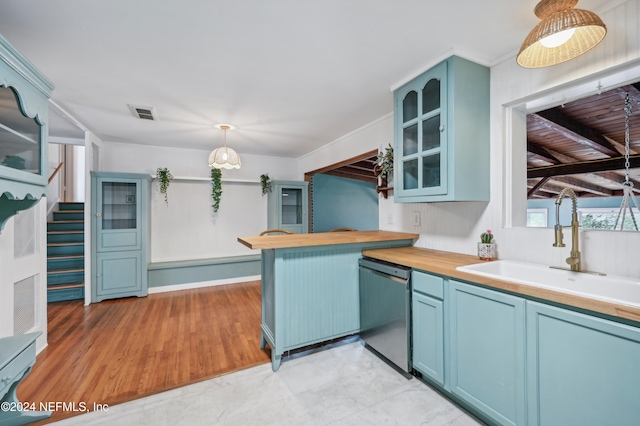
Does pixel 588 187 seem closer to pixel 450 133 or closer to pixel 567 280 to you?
pixel 567 280

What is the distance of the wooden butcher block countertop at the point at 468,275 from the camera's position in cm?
104

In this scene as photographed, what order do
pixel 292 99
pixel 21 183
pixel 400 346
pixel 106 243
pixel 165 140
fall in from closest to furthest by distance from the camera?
1. pixel 21 183
2. pixel 400 346
3. pixel 292 99
4. pixel 106 243
5. pixel 165 140

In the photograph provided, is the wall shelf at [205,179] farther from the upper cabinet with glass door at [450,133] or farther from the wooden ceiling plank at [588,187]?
the wooden ceiling plank at [588,187]

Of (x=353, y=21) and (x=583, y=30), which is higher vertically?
(x=353, y=21)

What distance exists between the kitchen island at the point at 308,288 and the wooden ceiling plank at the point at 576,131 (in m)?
1.58

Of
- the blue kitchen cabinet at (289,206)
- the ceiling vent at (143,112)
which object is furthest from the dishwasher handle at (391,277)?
the blue kitchen cabinet at (289,206)

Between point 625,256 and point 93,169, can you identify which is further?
point 93,169

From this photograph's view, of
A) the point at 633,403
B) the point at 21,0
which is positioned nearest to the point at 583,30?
the point at 633,403

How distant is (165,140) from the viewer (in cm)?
411

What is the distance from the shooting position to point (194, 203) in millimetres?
4715

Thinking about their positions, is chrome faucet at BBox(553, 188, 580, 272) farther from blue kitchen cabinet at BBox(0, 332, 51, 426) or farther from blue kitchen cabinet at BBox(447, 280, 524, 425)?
blue kitchen cabinet at BBox(0, 332, 51, 426)

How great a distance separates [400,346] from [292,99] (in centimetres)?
237

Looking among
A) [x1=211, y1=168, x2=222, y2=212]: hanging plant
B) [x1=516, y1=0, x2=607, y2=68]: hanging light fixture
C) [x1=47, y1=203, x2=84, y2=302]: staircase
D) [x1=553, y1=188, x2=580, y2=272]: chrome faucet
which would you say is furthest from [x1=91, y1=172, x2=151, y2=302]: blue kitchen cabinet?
[x1=553, y1=188, x2=580, y2=272]: chrome faucet

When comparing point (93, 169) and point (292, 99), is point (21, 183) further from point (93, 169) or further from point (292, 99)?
point (93, 169)
